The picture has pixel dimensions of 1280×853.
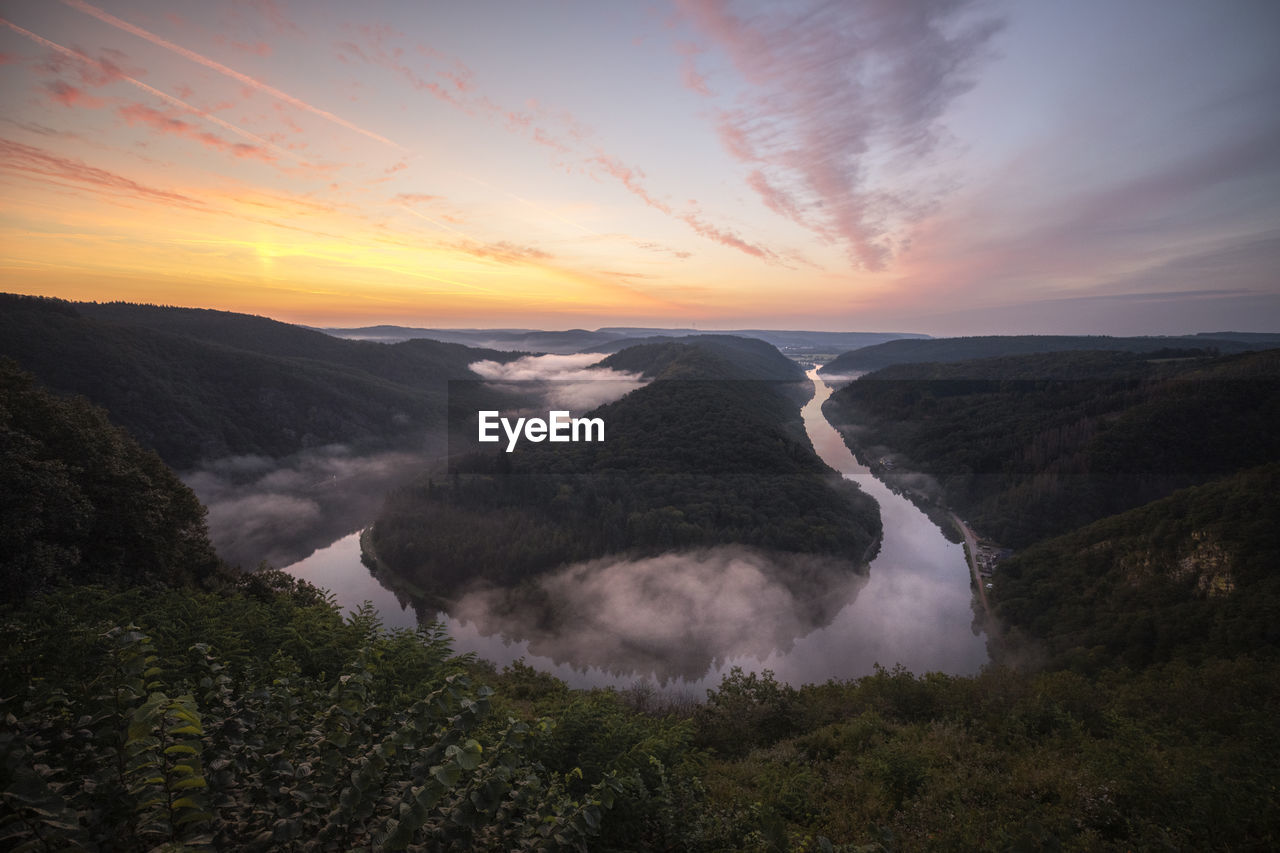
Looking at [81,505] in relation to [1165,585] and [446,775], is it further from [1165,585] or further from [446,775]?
[1165,585]

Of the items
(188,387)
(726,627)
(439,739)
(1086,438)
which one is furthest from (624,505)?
(188,387)

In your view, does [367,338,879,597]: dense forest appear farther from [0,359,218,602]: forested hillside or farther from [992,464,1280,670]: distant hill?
[0,359,218,602]: forested hillside

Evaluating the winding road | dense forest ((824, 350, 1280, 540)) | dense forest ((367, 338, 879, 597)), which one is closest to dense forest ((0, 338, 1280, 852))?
the winding road

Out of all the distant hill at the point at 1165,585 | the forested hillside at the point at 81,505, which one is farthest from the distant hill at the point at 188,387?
the distant hill at the point at 1165,585

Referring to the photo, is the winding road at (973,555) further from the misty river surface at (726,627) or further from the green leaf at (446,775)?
the green leaf at (446,775)

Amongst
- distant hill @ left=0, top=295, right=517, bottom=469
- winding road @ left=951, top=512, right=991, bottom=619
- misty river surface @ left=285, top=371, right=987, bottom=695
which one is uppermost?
distant hill @ left=0, top=295, right=517, bottom=469

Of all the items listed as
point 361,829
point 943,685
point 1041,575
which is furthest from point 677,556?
point 361,829

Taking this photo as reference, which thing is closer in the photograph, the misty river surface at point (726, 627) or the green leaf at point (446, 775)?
the green leaf at point (446, 775)
